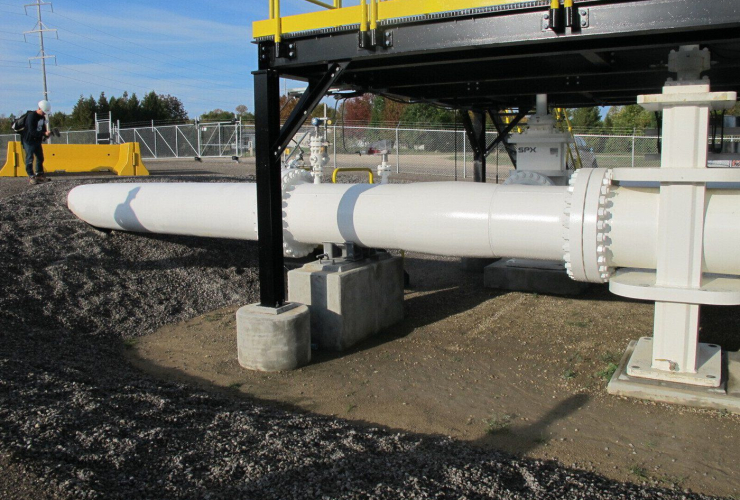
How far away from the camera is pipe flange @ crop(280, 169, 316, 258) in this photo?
6.90 m

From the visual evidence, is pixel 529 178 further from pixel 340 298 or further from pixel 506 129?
pixel 340 298

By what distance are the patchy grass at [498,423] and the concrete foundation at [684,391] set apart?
977 mm

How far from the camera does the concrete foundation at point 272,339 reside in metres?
5.93

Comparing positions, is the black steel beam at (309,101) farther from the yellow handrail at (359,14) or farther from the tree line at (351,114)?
the tree line at (351,114)

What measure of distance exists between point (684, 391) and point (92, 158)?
49.9 ft

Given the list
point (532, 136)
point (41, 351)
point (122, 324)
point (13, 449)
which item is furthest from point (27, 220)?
point (532, 136)

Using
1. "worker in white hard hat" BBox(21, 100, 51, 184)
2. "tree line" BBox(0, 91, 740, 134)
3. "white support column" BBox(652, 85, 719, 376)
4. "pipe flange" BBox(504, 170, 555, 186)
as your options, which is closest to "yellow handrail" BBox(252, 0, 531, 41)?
"white support column" BBox(652, 85, 719, 376)

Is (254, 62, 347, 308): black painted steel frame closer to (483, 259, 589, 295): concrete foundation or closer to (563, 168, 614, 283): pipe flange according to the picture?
(563, 168, 614, 283): pipe flange

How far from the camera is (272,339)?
5.93 m

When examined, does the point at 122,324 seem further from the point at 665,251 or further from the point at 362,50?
the point at 665,251

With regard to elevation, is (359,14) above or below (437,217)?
above

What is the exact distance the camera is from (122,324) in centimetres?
729

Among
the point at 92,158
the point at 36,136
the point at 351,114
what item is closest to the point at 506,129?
the point at 36,136

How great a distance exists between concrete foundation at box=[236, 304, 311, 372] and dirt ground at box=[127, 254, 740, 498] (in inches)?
4.9
